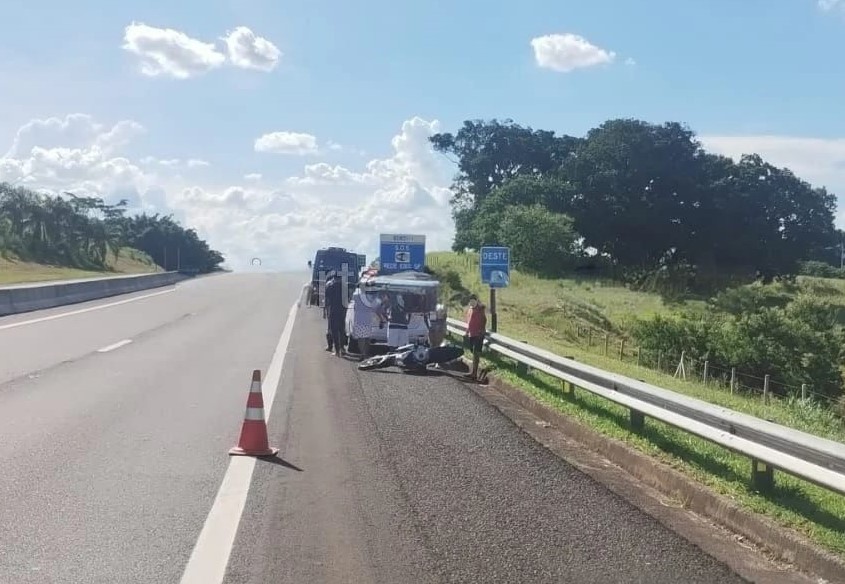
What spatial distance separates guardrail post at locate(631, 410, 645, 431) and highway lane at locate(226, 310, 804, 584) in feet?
3.75

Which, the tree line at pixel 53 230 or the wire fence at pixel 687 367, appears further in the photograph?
the tree line at pixel 53 230

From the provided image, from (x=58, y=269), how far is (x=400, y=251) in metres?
38.0

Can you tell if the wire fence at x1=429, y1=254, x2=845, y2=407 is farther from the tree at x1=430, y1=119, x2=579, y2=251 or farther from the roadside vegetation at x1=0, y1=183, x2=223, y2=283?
the tree at x1=430, y1=119, x2=579, y2=251

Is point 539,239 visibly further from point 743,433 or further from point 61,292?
point 743,433

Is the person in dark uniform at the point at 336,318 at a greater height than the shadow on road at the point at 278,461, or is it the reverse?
the person in dark uniform at the point at 336,318

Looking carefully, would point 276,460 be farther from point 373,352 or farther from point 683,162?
point 683,162

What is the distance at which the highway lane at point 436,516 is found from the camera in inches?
231

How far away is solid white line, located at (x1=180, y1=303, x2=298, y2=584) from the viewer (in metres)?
5.63

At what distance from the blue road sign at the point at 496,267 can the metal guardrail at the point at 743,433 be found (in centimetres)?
998

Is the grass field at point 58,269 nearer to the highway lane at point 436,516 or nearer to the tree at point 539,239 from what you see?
the tree at point 539,239

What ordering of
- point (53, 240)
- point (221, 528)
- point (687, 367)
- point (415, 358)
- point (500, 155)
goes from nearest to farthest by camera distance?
1. point (221, 528)
2. point (415, 358)
3. point (687, 367)
4. point (53, 240)
5. point (500, 155)

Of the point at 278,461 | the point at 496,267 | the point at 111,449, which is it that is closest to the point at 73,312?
the point at 496,267

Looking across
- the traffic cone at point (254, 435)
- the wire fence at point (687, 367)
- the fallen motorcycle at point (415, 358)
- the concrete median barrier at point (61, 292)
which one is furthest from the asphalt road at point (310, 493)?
the concrete median barrier at point (61, 292)

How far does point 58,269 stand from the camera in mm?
67438
